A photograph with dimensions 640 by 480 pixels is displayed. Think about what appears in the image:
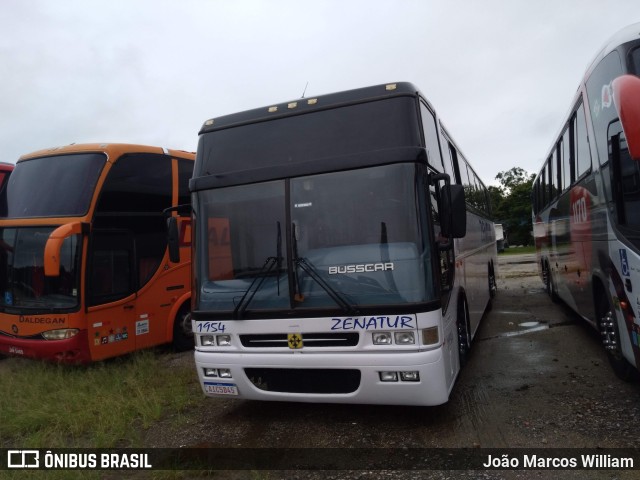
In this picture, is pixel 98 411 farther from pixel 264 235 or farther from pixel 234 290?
pixel 264 235

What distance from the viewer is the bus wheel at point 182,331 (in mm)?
8570

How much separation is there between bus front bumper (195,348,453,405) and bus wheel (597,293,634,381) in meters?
2.01

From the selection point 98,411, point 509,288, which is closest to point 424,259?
point 98,411

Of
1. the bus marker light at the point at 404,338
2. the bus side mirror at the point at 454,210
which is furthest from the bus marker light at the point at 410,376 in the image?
the bus side mirror at the point at 454,210

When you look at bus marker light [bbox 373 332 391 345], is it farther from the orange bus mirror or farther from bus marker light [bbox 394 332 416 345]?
the orange bus mirror

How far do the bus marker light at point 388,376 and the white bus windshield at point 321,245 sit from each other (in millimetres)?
590

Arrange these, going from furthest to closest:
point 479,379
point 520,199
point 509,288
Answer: point 520,199 < point 509,288 < point 479,379

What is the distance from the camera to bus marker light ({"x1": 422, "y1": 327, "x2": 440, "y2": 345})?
3949 millimetres

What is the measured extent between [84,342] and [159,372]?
1.13 m

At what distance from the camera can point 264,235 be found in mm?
4461

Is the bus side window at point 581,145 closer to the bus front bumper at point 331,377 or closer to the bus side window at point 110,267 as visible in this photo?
the bus front bumper at point 331,377

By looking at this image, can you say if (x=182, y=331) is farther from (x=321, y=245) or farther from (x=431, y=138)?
(x=431, y=138)

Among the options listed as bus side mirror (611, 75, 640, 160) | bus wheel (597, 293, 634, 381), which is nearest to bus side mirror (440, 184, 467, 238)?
bus side mirror (611, 75, 640, 160)

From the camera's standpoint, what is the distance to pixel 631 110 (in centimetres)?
299
